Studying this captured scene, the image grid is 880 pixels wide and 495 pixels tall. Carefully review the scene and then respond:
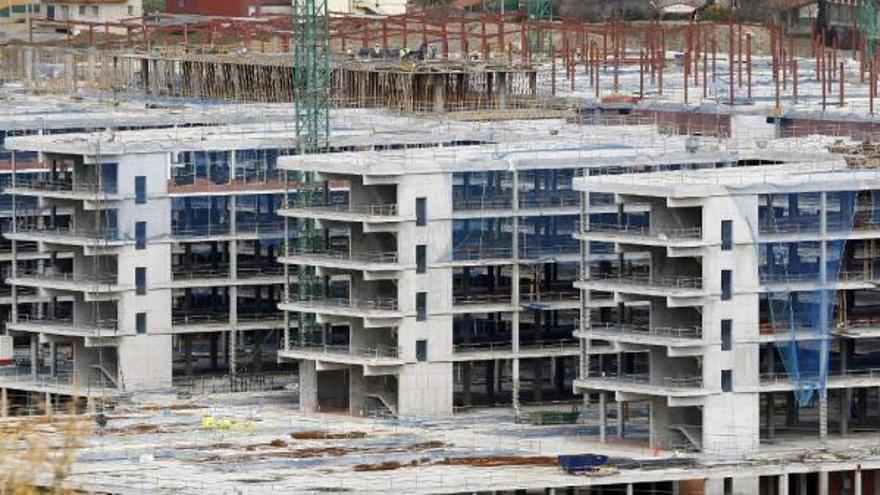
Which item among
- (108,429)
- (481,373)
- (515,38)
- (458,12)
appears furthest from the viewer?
(458,12)

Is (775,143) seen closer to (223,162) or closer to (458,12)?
(223,162)

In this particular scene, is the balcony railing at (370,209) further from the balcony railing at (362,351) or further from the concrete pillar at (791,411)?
the concrete pillar at (791,411)

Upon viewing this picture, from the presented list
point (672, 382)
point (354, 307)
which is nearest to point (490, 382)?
point (354, 307)

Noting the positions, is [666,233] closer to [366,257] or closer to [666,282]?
[666,282]

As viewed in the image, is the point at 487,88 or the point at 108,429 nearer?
the point at 108,429

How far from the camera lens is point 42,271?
333 ft

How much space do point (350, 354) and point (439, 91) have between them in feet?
104

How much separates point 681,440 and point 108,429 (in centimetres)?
1370

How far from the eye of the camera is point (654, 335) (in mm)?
82875

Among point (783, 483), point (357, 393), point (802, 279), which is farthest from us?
point (357, 393)

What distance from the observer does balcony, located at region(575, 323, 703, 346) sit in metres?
82.2

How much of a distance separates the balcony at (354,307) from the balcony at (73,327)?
6.86 m

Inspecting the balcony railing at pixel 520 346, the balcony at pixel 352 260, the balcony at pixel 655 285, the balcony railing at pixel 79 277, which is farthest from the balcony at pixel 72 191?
the balcony at pixel 655 285

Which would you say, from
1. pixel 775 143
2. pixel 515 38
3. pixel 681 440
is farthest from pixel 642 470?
pixel 515 38
